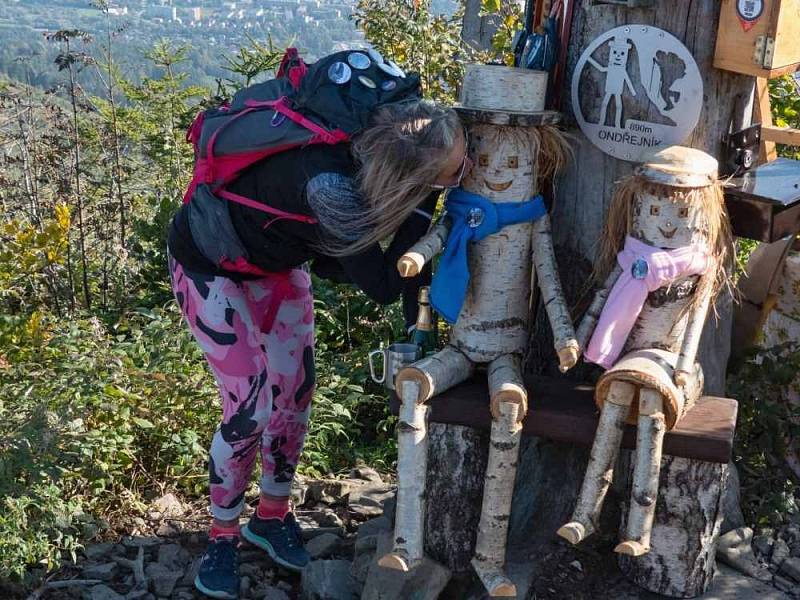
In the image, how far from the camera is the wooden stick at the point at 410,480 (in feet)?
9.79

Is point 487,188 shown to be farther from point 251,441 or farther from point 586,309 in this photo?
point 251,441

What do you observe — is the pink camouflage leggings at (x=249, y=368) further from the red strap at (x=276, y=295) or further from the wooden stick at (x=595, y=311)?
the wooden stick at (x=595, y=311)

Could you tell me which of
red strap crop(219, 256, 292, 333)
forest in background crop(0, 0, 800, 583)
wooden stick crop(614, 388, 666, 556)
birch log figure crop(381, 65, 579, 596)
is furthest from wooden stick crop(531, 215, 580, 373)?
forest in background crop(0, 0, 800, 583)

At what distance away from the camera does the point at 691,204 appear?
2.83 metres

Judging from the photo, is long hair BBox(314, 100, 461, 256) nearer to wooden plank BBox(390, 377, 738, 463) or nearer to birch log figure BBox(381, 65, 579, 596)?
birch log figure BBox(381, 65, 579, 596)

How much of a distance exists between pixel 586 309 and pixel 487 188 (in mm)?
528

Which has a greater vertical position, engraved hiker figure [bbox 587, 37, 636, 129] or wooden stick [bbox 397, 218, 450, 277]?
engraved hiker figure [bbox 587, 37, 636, 129]

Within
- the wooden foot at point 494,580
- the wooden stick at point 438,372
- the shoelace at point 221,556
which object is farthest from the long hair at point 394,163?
the shoelace at point 221,556

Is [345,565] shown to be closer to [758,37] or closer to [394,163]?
[394,163]

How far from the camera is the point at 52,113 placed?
6.09m

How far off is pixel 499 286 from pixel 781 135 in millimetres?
1086

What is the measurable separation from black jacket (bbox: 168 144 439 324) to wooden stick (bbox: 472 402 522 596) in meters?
0.52

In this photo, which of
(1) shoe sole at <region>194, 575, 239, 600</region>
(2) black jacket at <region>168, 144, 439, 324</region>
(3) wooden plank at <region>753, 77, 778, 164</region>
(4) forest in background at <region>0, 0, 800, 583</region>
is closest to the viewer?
(2) black jacket at <region>168, 144, 439, 324</region>

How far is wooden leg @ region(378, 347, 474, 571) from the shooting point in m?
2.98
